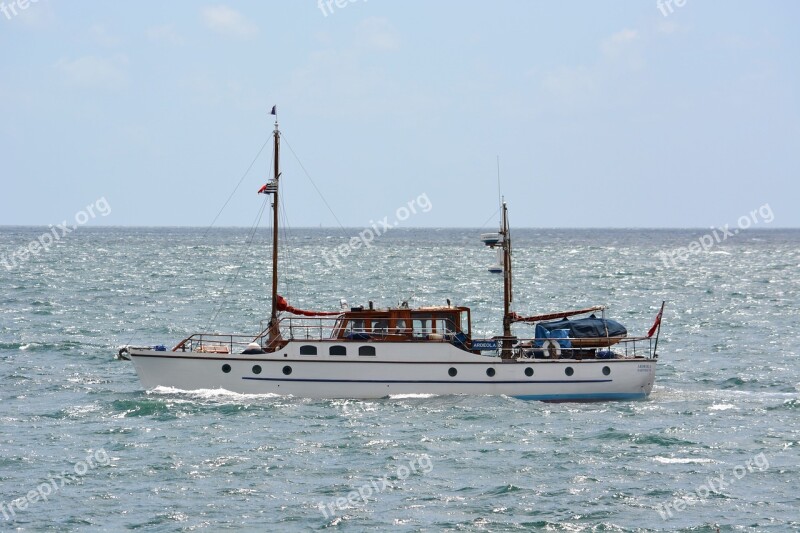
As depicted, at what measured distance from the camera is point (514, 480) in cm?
2916

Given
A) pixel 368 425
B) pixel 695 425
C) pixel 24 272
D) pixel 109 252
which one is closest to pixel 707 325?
pixel 695 425

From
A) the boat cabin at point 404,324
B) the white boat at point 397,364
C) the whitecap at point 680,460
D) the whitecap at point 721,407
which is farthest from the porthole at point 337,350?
the whitecap at point 721,407

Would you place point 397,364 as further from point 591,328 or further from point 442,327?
point 591,328

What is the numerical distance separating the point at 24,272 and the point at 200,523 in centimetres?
9390

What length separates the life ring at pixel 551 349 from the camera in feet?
128

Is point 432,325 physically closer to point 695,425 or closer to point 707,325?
point 695,425
